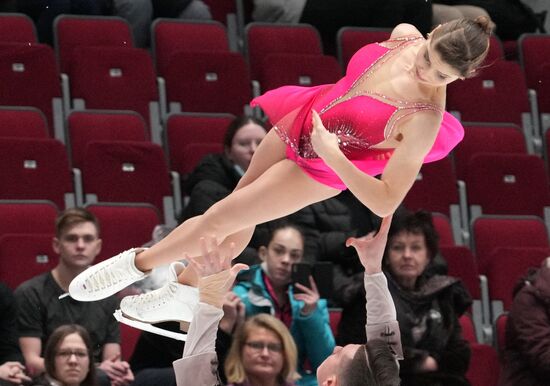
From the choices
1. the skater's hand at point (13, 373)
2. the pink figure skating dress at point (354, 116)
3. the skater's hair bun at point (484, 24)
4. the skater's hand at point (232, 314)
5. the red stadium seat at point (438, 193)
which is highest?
the skater's hair bun at point (484, 24)

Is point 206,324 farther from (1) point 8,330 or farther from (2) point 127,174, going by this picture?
(2) point 127,174

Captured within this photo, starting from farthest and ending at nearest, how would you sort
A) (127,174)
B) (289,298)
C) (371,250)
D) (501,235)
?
1. (501,235)
2. (127,174)
3. (289,298)
4. (371,250)

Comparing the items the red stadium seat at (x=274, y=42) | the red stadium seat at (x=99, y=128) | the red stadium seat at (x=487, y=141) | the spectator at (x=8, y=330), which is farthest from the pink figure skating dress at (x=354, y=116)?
the red stadium seat at (x=274, y=42)

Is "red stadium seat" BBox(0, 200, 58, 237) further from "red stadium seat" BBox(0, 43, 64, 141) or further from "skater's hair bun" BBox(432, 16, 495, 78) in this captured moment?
"skater's hair bun" BBox(432, 16, 495, 78)

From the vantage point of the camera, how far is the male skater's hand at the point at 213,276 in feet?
11.8

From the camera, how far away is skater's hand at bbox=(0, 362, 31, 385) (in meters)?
5.27

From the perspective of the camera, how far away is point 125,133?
7.11m

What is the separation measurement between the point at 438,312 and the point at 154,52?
2825mm

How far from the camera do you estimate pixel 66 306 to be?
5676mm

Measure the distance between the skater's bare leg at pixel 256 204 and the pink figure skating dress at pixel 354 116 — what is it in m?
0.05

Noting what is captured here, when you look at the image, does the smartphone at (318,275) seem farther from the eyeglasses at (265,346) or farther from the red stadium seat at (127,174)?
the red stadium seat at (127,174)

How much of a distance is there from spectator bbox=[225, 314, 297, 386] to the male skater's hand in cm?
177

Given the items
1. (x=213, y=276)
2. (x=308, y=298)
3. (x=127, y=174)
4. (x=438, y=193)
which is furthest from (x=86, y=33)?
(x=213, y=276)

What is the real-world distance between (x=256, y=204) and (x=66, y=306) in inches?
67.8
